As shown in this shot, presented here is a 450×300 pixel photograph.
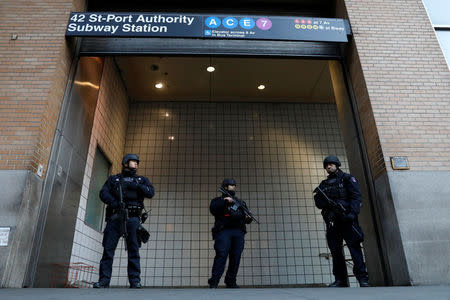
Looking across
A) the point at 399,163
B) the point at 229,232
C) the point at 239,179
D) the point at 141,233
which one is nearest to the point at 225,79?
the point at 239,179

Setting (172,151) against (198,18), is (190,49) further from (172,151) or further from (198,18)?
(172,151)

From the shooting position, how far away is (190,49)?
16.4ft

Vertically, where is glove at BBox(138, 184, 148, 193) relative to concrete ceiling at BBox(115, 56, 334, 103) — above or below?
below

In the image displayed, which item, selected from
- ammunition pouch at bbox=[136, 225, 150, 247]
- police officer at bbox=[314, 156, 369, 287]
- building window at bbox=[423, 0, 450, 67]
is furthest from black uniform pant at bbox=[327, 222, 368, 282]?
building window at bbox=[423, 0, 450, 67]

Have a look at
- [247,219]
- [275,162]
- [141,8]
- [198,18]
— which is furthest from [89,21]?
[275,162]

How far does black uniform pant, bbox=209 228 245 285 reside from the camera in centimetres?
395

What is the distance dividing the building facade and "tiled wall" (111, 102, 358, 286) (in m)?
0.03

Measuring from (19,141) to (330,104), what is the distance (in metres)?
7.07

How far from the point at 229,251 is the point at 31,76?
3424 millimetres

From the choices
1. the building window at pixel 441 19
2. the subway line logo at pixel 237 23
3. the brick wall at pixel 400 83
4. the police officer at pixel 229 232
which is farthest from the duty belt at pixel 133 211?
the building window at pixel 441 19

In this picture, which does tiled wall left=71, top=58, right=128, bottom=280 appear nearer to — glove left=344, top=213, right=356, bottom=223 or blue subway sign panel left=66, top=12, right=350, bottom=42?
blue subway sign panel left=66, top=12, right=350, bottom=42

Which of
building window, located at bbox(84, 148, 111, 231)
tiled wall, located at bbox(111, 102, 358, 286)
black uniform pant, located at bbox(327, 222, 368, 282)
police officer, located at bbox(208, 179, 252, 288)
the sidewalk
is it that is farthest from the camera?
tiled wall, located at bbox(111, 102, 358, 286)

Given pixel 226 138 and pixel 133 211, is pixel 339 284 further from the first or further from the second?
pixel 226 138

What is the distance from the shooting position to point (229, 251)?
13.6ft
